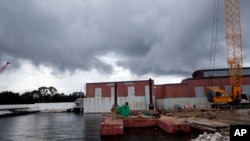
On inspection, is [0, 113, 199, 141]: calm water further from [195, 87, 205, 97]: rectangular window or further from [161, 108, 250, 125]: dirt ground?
[195, 87, 205, 97]: rectangular window

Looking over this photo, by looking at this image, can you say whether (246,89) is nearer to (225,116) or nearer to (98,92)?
(225,116)

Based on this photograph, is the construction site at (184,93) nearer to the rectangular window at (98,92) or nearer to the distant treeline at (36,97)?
the rectangular window at (98,92)

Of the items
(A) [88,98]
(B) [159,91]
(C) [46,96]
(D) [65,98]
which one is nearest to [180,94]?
(B) [159,91]

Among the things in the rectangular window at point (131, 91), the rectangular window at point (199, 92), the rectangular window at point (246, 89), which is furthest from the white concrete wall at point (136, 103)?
the rectangular window at point (246, 89)

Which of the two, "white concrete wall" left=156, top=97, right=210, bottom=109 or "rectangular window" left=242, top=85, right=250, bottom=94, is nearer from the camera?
"rectangular window" left=242, top=85, right=250, bottom=94

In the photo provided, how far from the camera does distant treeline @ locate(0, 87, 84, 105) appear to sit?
10331 centimetres

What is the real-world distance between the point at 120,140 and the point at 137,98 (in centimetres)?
4781

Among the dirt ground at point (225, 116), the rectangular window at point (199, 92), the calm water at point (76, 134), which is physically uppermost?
the rectangular window at point (199, 92)

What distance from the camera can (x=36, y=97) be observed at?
135500mm

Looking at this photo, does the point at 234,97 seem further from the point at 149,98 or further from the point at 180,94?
the point at 149,98

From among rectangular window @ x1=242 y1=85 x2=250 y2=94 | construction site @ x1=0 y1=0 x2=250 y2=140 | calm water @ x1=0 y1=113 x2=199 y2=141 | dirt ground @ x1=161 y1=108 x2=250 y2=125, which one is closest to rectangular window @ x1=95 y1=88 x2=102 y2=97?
construction site @ x1=0 y1=0 x2=250 y2=140

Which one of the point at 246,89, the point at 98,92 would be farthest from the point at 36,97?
the point at 246,89

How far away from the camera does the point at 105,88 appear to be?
6800cm

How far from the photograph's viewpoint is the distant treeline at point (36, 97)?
103m
